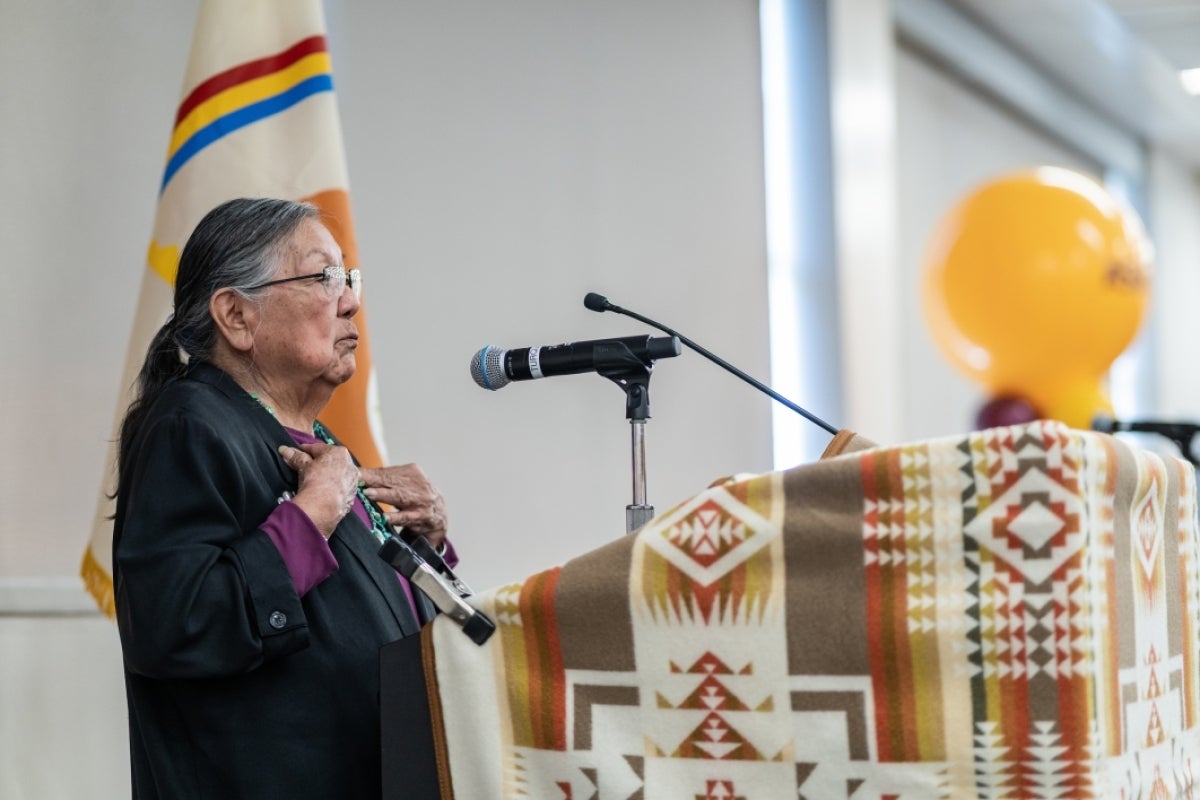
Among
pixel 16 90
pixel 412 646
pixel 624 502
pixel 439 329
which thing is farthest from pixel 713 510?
pixel 624 502

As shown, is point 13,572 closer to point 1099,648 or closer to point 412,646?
point 412,646

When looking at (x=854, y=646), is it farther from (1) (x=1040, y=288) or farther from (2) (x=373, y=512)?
(1) (x=1040, y=288)

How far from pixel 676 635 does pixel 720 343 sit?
3108mm

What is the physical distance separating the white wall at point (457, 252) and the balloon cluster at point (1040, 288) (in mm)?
640

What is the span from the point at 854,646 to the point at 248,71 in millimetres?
1780

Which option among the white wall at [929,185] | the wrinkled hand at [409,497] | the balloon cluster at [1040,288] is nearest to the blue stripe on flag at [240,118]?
the wrinkled hand at [409,497]

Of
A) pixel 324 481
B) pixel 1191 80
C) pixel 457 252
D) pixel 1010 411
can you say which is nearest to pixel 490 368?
pixel 324 481

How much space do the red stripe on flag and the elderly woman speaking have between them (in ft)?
2.68

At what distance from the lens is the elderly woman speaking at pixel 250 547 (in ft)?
4.39

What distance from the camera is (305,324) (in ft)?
5.49

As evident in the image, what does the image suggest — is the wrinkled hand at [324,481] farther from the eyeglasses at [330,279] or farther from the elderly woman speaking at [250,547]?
the eyeglasses at [330,279]

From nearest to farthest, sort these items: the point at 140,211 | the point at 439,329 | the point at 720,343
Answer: the point at 140,211
the point at 439,329
the point at 720,343

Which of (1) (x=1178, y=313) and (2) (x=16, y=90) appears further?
(1) (x=1178, y=313)

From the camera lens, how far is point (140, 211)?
2.74 metres
